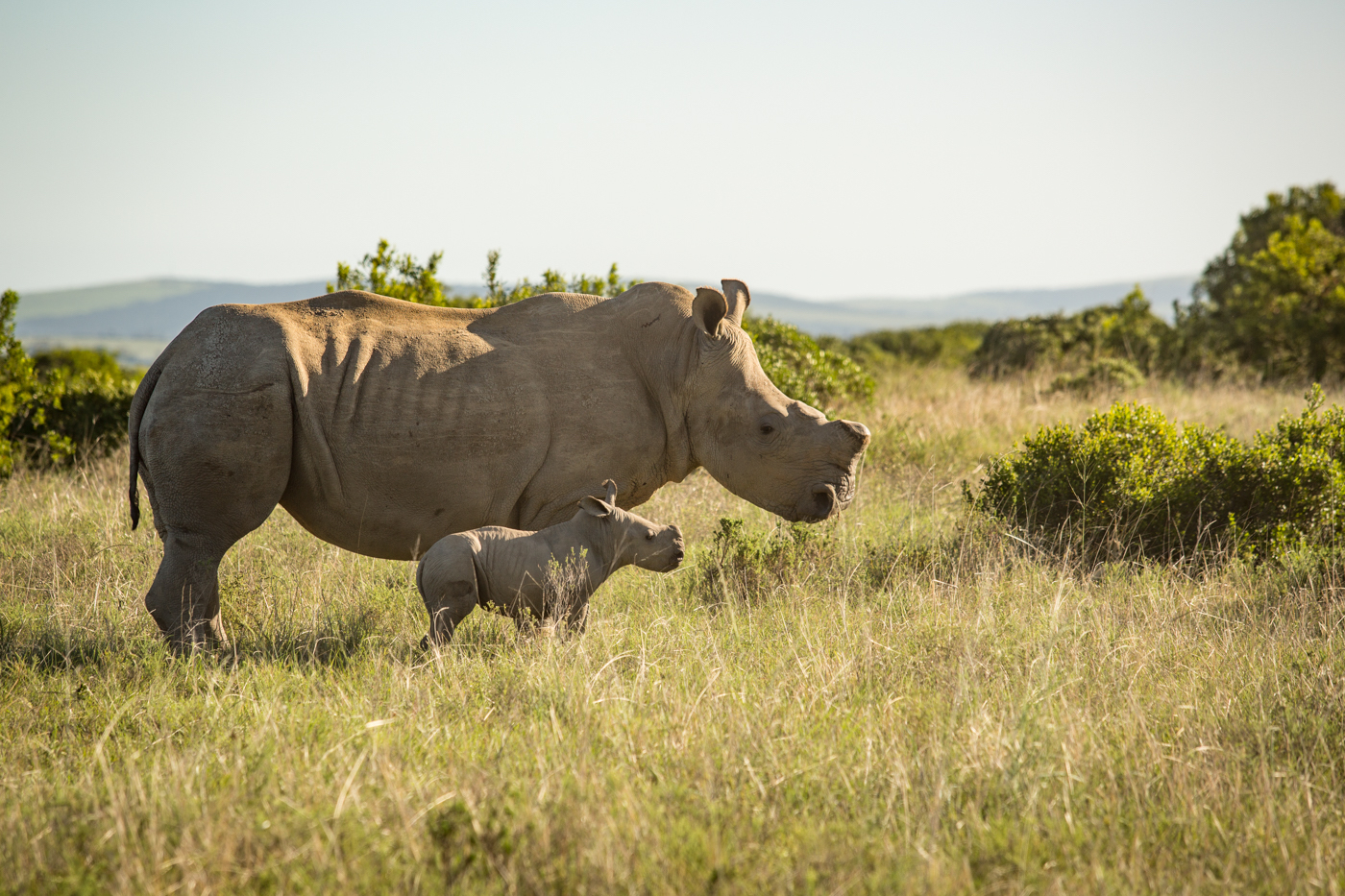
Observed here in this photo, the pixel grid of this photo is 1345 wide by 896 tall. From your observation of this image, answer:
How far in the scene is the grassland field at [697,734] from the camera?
2.93 meters

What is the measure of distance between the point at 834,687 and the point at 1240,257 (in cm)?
1709

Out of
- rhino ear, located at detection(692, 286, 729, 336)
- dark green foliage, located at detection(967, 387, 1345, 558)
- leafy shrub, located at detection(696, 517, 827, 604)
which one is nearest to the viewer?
rhino ear, located at detection(692, 286, 729, 336)

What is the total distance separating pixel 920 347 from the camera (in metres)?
25.0

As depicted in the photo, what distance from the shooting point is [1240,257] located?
1781cm

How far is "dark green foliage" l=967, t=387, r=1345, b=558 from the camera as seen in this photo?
6.92 m

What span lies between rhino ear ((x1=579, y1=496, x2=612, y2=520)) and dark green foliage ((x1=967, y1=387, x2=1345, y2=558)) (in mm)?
3652

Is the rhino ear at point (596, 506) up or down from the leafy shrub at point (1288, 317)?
down

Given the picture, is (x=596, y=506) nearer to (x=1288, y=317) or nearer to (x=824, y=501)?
(x=824, y=501)

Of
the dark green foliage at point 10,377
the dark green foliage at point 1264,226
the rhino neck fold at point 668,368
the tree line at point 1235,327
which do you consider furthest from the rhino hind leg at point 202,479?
the dark green foliage at point 1264,226

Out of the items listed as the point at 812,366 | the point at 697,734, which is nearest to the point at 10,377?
the point at 812,366

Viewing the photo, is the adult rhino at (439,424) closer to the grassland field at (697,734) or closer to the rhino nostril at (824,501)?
the rhino nostril at (824,501)

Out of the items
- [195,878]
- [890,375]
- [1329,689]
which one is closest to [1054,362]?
[890,375]

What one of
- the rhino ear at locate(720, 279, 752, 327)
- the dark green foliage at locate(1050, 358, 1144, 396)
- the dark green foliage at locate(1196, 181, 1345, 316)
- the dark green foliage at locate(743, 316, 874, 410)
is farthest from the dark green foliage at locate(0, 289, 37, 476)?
the dark green foliage at locate(1196, 181, 1345, 316)

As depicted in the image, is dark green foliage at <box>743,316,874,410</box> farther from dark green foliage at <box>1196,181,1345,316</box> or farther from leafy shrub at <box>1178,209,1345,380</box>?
dark green foliage at <box>1196,181,1345,316</box>
